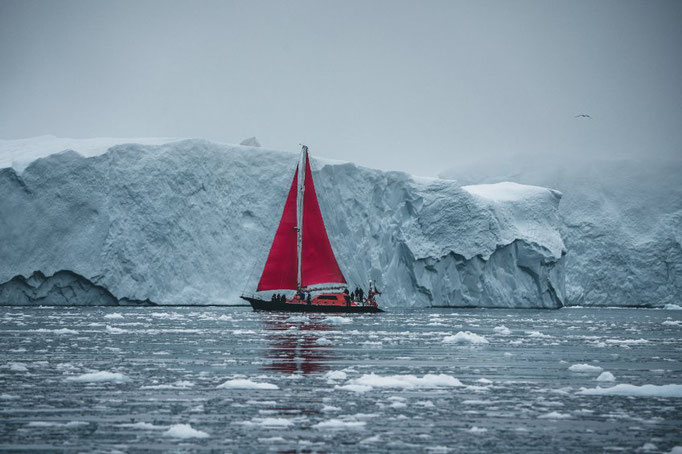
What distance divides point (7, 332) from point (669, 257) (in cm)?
4043

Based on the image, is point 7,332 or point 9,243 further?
point 9,243

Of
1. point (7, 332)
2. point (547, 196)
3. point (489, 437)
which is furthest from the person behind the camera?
point (547, 196)

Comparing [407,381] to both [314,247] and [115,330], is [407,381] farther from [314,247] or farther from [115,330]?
[314,247]

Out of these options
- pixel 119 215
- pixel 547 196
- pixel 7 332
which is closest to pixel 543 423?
pixel 7 332

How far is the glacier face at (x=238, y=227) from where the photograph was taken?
3697cm

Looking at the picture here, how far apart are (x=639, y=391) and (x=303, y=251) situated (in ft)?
81.5

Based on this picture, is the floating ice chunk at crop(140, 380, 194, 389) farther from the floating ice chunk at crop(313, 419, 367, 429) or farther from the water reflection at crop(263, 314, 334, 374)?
the floating ice chunk at crop(313, 419, 367, 429)

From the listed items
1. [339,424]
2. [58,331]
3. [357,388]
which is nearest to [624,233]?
[58,331]

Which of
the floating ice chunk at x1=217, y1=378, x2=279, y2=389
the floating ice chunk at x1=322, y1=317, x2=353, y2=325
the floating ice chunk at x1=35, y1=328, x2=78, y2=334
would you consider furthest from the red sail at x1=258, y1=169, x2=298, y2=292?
the floating ice chunk at x1=217, y1=378, x2=279, y2=389

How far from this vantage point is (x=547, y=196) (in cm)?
4794

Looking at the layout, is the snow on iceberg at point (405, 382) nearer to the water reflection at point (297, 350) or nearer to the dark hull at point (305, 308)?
the water reflection at point (297, 350)

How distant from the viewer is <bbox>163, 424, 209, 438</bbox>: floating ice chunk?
280 inches

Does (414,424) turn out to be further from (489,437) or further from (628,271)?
(628,271)

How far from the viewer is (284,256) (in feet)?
112
